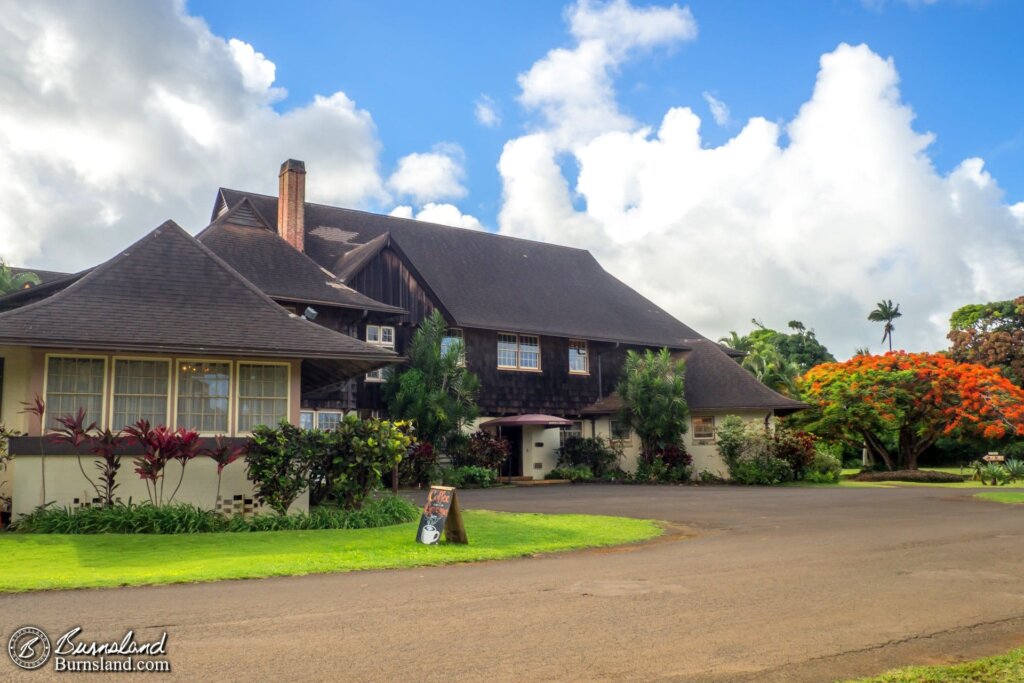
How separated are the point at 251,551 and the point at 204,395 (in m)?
4.49

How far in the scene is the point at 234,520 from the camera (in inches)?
553

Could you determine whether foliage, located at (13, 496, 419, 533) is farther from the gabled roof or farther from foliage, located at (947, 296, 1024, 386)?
foliage, located at (947, 296, 1024, 386)

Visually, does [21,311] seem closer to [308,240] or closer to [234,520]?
[234,520]

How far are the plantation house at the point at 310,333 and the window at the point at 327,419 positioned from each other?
0.07 m

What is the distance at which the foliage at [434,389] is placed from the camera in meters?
27.5

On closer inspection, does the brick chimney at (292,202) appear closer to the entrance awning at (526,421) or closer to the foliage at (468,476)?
the entrance awning at (526,421)

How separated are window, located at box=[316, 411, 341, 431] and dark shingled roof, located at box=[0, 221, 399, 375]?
1047 cm

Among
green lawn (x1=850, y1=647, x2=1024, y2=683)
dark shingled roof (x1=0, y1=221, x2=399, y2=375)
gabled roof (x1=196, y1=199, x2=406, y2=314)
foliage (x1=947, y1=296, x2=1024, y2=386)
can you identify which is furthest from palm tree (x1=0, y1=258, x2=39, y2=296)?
foliage (x1=947, y1=296, x2=1024, y2=386)

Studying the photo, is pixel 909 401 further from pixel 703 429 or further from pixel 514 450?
pixel 514 450

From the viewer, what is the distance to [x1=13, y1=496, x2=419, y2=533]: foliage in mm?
13352

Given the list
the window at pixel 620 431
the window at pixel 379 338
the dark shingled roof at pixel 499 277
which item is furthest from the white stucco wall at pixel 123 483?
the window at pixel 620 431

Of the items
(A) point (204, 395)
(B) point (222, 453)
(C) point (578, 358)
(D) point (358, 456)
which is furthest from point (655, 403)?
(B) point (222, 453)

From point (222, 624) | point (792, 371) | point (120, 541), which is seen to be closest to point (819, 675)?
point (222, 624)

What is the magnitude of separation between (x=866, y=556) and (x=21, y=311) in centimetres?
1305
